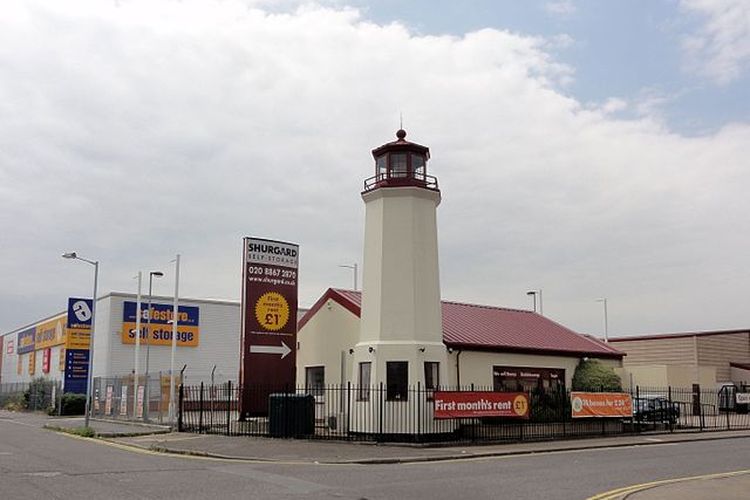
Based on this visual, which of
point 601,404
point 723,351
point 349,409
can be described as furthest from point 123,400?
point 723,351

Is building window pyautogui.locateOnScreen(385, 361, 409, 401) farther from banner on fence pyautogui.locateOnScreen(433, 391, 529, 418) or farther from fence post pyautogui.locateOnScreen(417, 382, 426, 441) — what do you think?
banner on fence pyautogui.locateOnScreen(433, 391, 529, 418)

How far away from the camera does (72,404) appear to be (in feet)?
163

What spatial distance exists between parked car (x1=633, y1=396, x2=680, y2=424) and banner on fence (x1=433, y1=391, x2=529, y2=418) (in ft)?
27.4

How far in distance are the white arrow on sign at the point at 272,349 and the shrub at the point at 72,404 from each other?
989 inches

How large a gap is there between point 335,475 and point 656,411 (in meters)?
23.0

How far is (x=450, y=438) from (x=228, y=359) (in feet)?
119

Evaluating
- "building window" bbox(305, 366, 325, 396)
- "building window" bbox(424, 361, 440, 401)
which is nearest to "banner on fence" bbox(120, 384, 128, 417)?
"building window" bbox(305, 366, 325, 396)

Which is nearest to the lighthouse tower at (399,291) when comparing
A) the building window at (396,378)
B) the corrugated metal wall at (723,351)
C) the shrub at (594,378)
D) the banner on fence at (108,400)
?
the building window at (396,378)

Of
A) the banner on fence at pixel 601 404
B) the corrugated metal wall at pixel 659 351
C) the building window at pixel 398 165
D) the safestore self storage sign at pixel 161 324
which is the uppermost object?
the building window at pixel 398 165

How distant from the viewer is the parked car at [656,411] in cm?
3355

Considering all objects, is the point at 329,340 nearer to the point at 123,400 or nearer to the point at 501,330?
the point at 501,330

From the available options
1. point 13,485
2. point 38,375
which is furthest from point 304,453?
point 38,375

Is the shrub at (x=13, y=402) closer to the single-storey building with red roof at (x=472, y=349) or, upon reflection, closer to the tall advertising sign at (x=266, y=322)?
the single-storey building with red roof at (x=472, y=349)

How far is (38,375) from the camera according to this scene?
224ft
